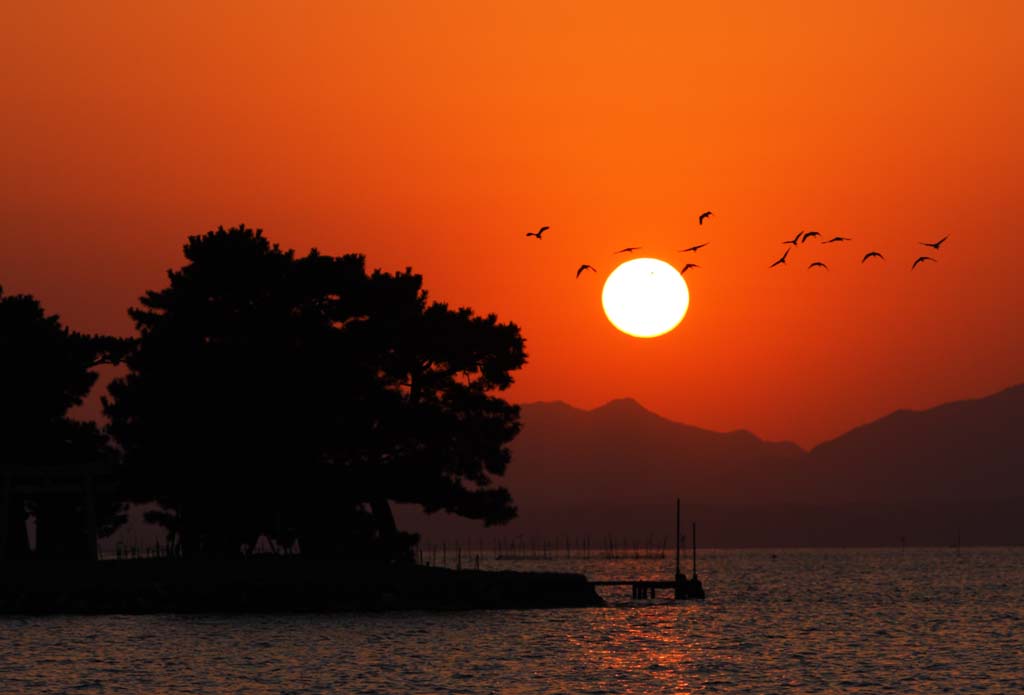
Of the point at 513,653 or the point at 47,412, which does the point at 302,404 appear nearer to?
the point at 47,412

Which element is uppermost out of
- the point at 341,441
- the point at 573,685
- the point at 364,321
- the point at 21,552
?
the point at 364,321

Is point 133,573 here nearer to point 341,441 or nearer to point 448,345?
point 341,441

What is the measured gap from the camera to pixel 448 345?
291 ft

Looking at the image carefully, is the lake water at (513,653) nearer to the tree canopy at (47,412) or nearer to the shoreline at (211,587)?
the shoreline at (211,587)

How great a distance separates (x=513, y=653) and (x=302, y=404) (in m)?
22.3

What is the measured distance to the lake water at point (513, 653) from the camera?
59.2 meters

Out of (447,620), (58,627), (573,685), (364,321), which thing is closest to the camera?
(573,685)

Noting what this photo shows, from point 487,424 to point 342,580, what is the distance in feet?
36.4

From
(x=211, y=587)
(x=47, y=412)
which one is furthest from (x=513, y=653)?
(x=47, y=412)

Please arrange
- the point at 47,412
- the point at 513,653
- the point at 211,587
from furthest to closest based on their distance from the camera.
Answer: the point at 47,412
the point at 211,587
the point at 513,653

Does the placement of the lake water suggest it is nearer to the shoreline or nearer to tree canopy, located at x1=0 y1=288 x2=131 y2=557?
the shoreline

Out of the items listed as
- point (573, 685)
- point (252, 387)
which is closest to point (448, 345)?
point (252, 387)

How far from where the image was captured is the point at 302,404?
86.3m

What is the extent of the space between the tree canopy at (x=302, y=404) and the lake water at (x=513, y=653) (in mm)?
5677
